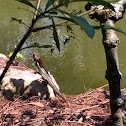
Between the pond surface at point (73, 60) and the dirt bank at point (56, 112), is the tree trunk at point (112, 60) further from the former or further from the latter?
the pond surface at point (73, 60)

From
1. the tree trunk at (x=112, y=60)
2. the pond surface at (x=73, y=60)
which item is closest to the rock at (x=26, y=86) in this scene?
the pond surface at (x=73, y=60)

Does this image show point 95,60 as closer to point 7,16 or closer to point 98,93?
point 98,93

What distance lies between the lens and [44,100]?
2195 millimetres

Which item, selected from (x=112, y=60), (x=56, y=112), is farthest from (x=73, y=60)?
(x=112, y=60)

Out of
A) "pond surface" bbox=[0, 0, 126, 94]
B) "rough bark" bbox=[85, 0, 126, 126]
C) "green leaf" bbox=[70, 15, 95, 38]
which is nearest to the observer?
"green leaf" bbox=[70, 15, 95, 38]

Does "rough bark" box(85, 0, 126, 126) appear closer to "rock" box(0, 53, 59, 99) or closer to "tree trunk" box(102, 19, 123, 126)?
"tree trunk" box(102, 19, 123, 126)

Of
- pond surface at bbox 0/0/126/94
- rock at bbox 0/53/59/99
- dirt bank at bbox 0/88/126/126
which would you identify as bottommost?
dirt bank at bbox 0/88/126/126

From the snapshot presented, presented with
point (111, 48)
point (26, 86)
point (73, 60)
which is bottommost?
point (26, 86)

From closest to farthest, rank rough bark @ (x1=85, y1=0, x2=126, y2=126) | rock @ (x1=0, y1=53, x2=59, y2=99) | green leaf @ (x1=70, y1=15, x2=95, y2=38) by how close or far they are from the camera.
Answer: green leaf @ (x1=70, y1=15, x2=95, y2=38) < rough bark @ (x1=85, y1=0, x2=126, y2=126) < rock @ (x1=0, y1=53, x2=59, y2=99)

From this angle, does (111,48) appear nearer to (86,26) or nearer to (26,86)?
(86,26)

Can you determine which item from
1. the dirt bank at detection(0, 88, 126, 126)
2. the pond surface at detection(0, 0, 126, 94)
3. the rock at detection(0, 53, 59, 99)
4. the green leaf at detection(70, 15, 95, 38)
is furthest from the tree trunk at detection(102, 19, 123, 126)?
the pond surface at detection(0, 0, 126, 94)

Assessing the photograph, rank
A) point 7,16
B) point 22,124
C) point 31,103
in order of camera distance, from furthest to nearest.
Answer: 1. point 7,16
2. point 31,103
3. point 22,124

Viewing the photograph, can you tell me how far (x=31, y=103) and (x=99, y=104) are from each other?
1.99 ft

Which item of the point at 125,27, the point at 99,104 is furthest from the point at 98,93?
the point at 125,27
